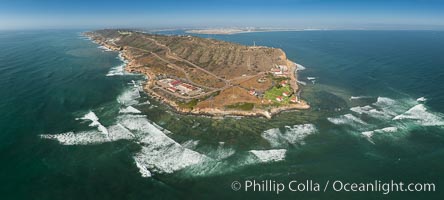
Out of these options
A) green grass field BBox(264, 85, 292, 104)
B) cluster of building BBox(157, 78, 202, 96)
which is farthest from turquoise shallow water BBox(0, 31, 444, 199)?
cluster of building BBox(157, 78, 202, 96)

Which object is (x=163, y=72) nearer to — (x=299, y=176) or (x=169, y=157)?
(x=169, y=157)

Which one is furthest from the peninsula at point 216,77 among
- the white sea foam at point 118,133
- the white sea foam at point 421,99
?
the white sea foam at point 421,99

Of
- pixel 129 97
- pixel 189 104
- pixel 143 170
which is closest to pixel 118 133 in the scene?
pixel 143 170

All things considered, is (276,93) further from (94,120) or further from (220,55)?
(220,55)

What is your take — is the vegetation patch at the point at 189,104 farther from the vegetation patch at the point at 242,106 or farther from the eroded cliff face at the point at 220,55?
the eroded cliff face at the point at 220,55

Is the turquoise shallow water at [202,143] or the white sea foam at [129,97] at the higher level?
the white sea foam at [129,97]

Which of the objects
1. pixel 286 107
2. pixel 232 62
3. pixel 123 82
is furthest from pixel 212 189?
pixel 232 62
